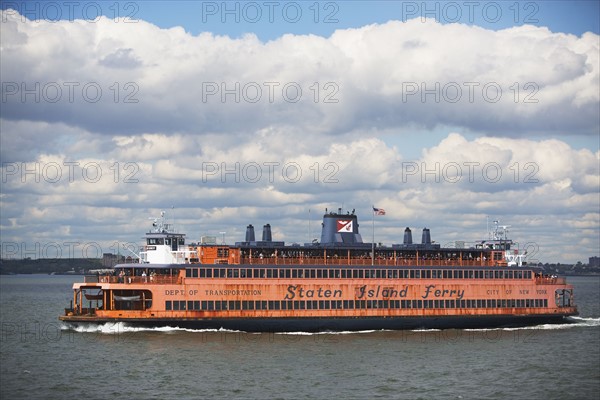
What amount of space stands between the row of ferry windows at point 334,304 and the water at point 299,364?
2.04 m

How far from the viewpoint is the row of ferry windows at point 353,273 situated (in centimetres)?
6538

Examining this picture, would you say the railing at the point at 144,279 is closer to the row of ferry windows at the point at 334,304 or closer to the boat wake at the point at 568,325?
Result: the row of ferry windows at the point at 334,304

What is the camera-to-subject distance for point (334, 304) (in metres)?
67.8

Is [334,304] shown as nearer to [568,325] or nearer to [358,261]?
[358,261]

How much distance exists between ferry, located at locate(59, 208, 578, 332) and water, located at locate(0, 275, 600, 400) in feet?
4.69

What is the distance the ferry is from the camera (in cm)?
6444

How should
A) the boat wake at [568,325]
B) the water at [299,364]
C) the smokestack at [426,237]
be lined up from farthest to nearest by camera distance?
1. the smokestack at [426,237]
2. the boat wake at [568,325]
3. the water at [299,364]

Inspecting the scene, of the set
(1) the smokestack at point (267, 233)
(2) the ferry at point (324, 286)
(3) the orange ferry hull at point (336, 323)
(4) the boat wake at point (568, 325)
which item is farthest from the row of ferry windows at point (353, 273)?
(1) the smokestack at point (267, 233)

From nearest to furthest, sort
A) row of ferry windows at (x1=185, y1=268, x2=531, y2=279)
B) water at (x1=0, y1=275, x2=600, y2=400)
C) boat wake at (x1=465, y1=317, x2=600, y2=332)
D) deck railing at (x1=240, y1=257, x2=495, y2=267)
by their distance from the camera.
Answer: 1. water at (x1=0, y1=275, x2=600, y2=400)
2. row of ferry windows at (x1=185, y1=268, x2=531, y2=279)
3. deck railing at (x1=240, y1=257, x2=495, y2=267)
4. boat wake at (x1=465, y1=317, x2=600, y2=332)

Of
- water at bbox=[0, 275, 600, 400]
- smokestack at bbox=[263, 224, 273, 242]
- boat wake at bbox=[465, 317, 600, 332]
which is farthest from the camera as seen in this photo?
boat wake at bbox=[465, 317, 600, 332]

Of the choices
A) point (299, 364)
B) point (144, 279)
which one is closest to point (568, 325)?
point (299, 364)

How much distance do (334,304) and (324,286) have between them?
1.63 m

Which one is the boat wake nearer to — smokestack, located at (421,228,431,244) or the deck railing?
the deck railing

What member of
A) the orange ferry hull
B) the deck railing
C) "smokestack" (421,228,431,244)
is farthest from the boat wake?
"smokestack" (421,228,431,244)
